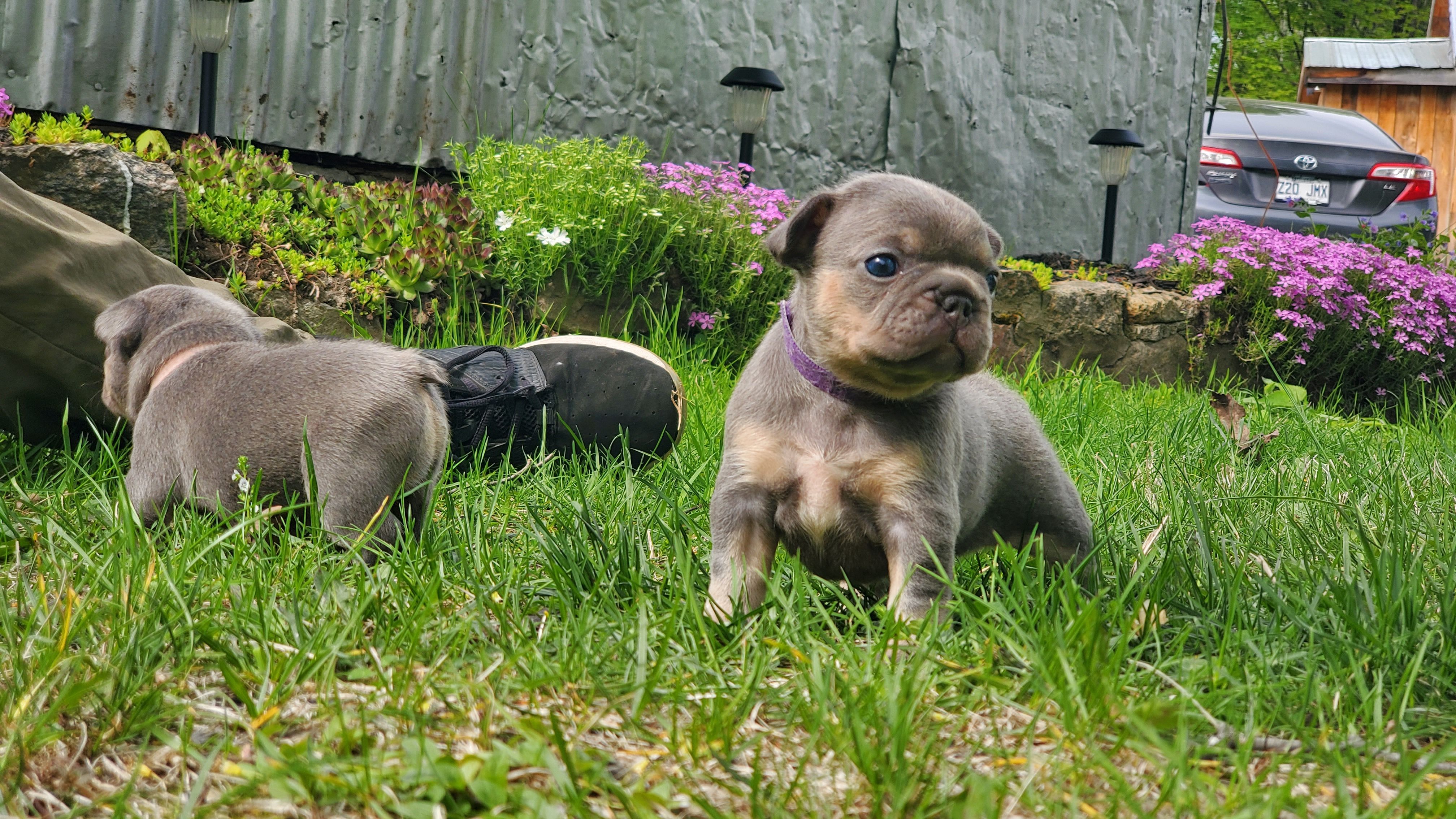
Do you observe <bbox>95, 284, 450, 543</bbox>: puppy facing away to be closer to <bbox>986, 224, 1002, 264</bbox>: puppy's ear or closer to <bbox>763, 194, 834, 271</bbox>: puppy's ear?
<bbox>763, 194, 834, 271</bbox>: puppy's ear

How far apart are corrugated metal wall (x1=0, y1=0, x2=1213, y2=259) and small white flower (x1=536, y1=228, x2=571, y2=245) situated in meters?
1.81

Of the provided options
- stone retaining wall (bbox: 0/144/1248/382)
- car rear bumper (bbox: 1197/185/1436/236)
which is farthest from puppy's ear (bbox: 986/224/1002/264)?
car rear bumper (bbox: 1197/185/1436/236)

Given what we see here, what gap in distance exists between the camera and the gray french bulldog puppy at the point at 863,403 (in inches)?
94.3

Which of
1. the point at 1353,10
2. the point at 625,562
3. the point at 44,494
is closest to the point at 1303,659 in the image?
the point at 625,562

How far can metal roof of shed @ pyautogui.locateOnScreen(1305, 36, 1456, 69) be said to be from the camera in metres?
19.1

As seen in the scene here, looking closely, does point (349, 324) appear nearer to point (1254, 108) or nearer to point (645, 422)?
point (645, 422)

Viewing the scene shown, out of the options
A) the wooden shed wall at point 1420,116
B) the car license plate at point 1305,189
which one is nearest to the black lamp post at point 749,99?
the car license plate at point 1305,189

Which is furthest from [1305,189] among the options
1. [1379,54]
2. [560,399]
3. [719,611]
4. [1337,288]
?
[719,611]

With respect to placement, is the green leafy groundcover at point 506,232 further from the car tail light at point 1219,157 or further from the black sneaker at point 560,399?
the car tail light at point 1219,157

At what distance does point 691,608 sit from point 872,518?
0.48 m

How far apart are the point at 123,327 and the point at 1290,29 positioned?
107 feet

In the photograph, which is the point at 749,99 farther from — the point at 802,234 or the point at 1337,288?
the point at 802,234

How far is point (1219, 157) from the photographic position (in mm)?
12258

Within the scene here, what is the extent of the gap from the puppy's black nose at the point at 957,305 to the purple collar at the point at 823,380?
292 millimetres
